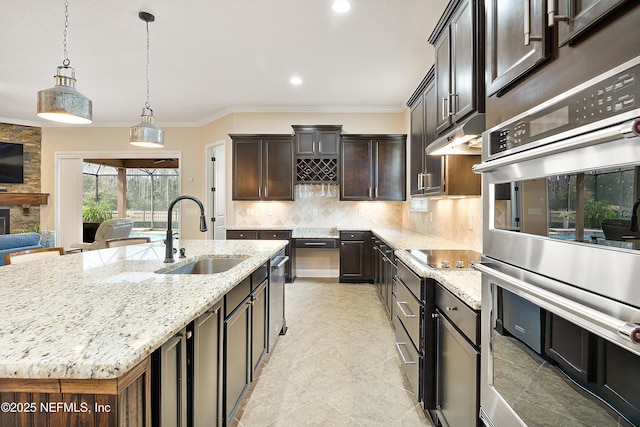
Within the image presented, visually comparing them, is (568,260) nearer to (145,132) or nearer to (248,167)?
(145,132)

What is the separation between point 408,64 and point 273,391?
3739mm

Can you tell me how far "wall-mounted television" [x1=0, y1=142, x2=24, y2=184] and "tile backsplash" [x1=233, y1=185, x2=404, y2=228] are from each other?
476cm

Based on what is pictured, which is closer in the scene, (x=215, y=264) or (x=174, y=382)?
(x=174, y=382)

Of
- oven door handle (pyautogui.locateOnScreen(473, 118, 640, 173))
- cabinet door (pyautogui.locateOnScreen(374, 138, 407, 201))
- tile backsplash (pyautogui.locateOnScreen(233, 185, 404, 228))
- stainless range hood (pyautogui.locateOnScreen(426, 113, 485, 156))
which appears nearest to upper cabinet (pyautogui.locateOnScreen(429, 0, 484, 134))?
stainless range hood (pyautogui.locateOnScreen(426, 113, 485, 156))

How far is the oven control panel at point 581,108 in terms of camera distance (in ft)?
1.92

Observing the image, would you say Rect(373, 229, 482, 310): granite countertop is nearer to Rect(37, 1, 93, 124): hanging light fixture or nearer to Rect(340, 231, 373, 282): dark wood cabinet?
Rect(37, 1, 93, 124): hanging light fixture

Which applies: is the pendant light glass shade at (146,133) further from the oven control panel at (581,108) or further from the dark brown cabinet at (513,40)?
the oven control panel at (581,108)

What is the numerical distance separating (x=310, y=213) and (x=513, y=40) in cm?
458

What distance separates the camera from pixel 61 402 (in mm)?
764

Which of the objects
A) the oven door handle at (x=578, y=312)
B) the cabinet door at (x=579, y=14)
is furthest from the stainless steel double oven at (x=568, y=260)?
the cabinet door at (x=579, y=14)

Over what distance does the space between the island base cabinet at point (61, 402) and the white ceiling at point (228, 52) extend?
9.47 ft

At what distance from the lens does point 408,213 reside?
497 cm

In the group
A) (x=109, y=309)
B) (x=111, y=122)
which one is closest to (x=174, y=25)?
(x=109, y=309)

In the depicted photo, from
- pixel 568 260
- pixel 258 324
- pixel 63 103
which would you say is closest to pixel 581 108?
pixel 568 260
